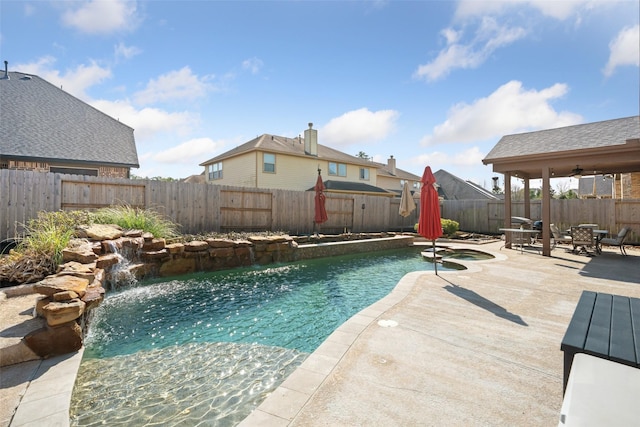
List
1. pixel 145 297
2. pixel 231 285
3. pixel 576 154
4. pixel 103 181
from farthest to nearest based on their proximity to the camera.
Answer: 1. pixel 103 181
2. pixel 576 154
3. pixel 231 285
4. pixel 145 297

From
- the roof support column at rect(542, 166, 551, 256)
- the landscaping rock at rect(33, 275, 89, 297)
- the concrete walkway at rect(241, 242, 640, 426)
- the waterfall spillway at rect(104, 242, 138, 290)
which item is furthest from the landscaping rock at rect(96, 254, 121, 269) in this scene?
the roof support column at rect(542, 166, 551, 256)

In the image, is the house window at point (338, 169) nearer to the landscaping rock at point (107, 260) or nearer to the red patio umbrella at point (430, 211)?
the red patio umbrella at point (430, 211)

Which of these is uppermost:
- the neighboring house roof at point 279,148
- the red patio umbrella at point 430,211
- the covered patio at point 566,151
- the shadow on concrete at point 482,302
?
the neighboring house roof at point 279,148

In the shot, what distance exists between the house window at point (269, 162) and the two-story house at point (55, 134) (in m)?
7.28

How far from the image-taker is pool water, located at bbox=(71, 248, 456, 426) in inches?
100.0

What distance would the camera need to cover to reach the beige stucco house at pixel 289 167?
63.5 feet

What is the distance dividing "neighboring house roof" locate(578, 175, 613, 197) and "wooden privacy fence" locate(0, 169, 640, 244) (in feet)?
52.9

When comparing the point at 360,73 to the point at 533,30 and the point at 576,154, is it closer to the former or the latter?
the point at 533,30

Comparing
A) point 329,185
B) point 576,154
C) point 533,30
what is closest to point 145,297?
point 576,154

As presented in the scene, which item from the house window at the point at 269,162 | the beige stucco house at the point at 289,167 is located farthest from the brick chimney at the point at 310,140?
the house window at the point at 269,162

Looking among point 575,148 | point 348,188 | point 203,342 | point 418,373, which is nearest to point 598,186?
point 348,188

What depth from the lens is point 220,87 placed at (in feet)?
35.5

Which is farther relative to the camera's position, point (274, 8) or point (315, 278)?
point (274, 8)

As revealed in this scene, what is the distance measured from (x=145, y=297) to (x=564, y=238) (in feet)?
41.3
